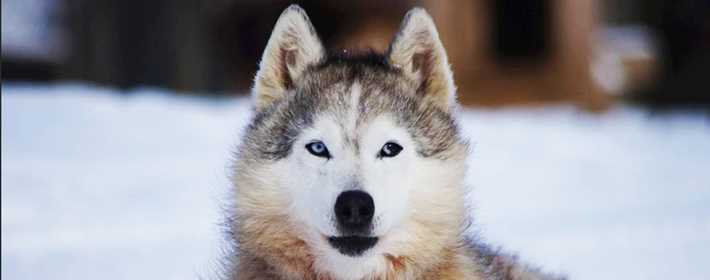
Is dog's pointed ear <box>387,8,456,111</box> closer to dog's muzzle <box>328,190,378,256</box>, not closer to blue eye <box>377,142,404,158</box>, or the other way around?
blue eye <box>377,142,404,158</box>

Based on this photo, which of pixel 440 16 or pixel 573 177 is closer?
pixel 573 177

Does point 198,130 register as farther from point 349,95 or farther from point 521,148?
point 349,95

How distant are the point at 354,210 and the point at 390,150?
0.33m

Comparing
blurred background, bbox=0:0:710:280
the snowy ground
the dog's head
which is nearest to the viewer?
the dog's head

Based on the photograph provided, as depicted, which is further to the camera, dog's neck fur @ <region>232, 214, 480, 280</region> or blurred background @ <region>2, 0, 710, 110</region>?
blurred background @ <region>2, 0, 710, 110</region>

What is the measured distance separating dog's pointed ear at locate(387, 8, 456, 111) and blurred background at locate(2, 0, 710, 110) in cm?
794

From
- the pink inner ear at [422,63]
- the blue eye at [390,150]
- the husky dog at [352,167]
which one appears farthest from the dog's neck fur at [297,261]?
the pink inner ear at [422,63]

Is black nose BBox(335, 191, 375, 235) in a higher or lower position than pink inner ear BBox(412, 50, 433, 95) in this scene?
lower

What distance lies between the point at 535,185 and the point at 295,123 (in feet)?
17.8

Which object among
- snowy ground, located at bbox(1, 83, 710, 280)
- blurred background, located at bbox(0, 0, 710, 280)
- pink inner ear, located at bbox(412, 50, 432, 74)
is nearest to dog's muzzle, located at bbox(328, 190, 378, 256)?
blurred background, located at bbox(0, 0, 710, 280)

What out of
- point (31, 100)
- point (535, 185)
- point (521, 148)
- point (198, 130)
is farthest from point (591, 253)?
point (31, 100)

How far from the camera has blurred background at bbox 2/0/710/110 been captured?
36.9 feet

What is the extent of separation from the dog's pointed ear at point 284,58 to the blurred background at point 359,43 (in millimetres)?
7762

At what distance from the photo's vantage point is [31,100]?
9.32 m
